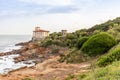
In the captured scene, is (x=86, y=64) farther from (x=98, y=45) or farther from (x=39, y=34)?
(x=39, y=34)

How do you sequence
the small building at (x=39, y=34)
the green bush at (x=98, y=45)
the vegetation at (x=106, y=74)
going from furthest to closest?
1. the small building at (x=39, y=34)
2. the green bush at (x=98, y=45)
3. the vegetation at (x=106, y=74)

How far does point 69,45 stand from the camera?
185ft

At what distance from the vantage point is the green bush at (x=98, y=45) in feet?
99.5

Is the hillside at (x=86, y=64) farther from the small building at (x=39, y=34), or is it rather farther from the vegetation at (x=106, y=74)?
the small building at (x=39, y=34)

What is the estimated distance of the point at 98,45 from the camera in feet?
101

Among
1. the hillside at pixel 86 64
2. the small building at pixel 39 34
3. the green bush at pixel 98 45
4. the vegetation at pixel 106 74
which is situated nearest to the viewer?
the vegetation at pixel 106 74

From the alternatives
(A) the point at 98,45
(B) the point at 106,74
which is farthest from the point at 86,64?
(B) the point at 106,74

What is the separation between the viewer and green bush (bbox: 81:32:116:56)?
30312 millimetres

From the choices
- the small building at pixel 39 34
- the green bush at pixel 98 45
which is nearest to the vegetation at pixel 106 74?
the green bush at pixel 98 45

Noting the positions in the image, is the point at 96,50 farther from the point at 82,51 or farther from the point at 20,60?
the point at 20,60

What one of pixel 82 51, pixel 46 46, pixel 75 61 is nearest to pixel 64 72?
pixel 75 61

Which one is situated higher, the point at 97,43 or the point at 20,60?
the point at 97,43

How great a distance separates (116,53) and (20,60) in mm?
29093

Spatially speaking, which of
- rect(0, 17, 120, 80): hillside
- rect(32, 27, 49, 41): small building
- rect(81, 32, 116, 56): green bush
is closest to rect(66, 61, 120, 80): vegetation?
rect(0, 17, 120, 80): hillside
